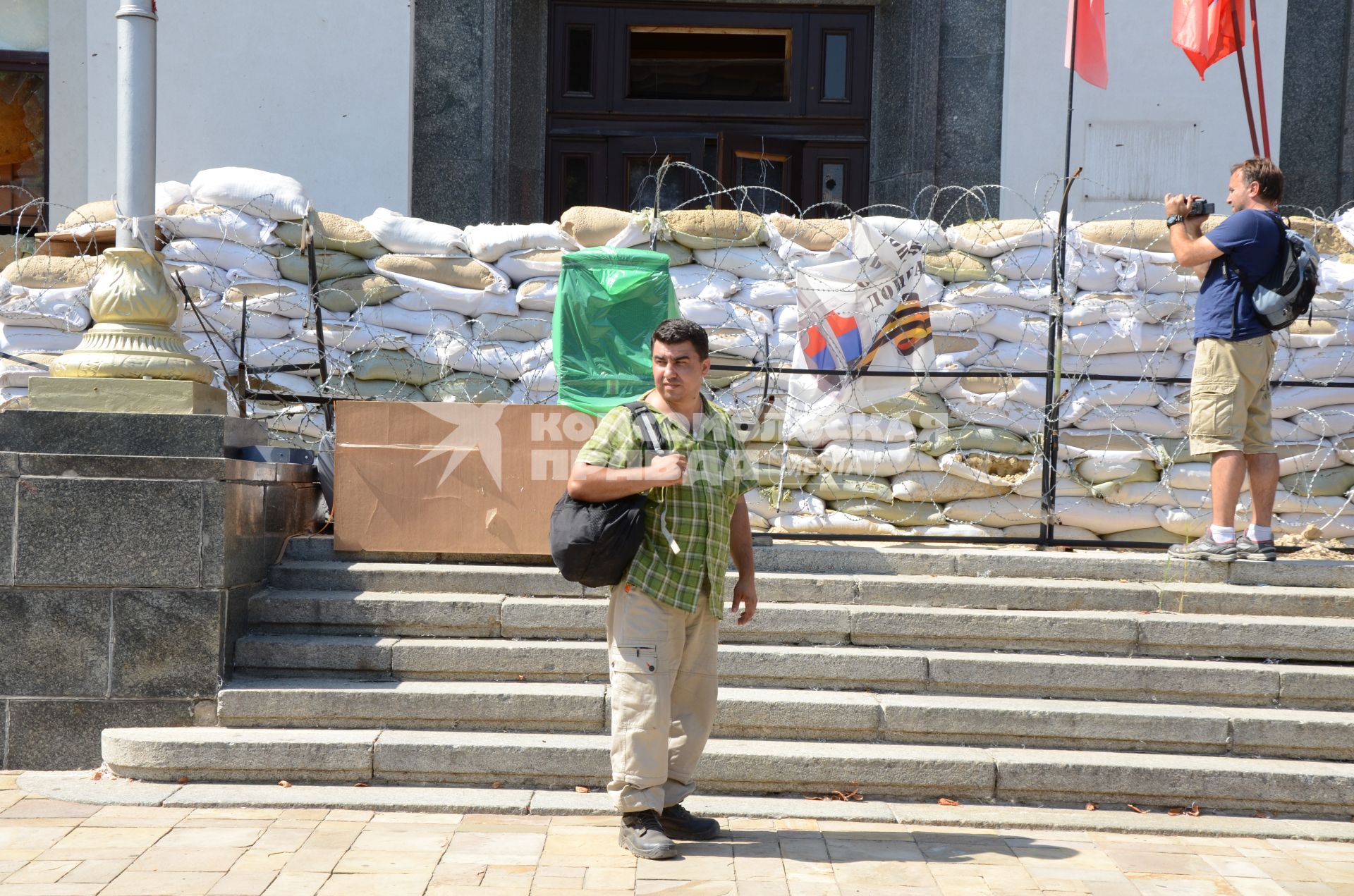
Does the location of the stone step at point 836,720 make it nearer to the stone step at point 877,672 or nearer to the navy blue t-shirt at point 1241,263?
the stone step at point 877,672

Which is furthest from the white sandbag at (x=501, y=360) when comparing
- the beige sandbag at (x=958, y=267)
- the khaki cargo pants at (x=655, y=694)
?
the khaki cargo pants at (x=655, y=694)

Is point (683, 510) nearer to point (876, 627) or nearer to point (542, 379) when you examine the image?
point (876, 627)

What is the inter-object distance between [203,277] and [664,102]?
15.8 feet

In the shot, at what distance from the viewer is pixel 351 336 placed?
23.2ft

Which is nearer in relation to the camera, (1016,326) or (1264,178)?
(1264,178)

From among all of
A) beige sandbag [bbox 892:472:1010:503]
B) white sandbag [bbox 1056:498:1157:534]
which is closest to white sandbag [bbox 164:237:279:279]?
beige sandbag [bbox 892:472:1010:503]

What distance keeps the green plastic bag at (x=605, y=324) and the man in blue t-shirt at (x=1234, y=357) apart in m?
2.32

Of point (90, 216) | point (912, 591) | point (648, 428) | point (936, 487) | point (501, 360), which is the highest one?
point (90, 216)

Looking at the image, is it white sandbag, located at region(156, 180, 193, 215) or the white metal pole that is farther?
white sandbag, located at region(156, 180, 193, 215)

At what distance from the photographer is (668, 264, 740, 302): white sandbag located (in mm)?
7062

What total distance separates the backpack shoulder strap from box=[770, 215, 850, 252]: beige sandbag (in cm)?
330

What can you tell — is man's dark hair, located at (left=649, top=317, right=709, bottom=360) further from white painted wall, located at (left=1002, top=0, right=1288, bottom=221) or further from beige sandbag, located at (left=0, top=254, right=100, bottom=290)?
Answer: white painted wall, located at (left=1002, top=0, right=1288, bottom=221)

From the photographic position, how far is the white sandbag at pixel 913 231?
6852mm

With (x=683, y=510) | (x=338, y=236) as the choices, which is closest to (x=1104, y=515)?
(x=683, y=510)
